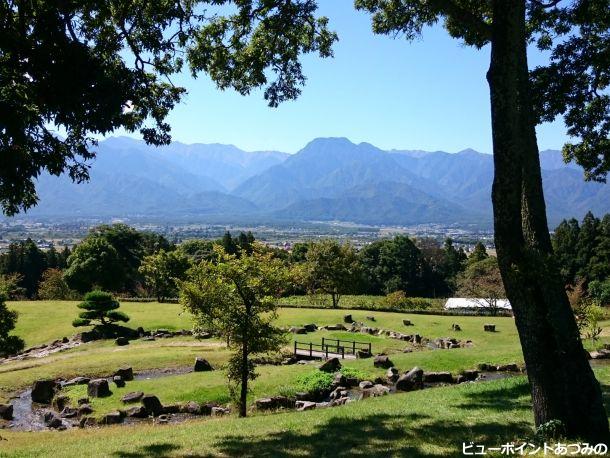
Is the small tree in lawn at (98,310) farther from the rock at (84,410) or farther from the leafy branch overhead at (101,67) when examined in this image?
the leafy branch overhead at (101,67)

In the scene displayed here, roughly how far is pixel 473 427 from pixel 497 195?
5409 mm

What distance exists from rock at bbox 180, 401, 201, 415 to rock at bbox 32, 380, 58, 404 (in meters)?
8.14

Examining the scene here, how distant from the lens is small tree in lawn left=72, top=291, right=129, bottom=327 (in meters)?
41.8

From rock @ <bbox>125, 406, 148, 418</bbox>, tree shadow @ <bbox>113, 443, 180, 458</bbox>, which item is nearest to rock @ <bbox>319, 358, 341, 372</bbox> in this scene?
rock @ <bbox>125, 406, 148, 418</bbox>

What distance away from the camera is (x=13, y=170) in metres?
8.40

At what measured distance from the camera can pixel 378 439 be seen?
400 inches

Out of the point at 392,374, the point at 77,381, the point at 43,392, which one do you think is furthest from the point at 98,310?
the point at 392,374

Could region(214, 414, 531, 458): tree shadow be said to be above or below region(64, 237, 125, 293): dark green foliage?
above

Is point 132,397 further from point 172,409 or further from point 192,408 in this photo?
point 192,408

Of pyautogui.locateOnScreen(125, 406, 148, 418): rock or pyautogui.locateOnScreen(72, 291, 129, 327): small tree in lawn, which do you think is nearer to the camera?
pyautogui.locateOnScreen(125, 406, 148, 418): rock

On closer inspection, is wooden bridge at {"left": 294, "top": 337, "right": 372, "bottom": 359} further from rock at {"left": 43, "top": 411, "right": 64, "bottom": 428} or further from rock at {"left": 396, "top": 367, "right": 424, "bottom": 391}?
rock at {"left": 43, "top": 411, "right": 64, "bottom": 428}

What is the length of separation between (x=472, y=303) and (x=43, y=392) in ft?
169

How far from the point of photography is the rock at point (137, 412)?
798 inches

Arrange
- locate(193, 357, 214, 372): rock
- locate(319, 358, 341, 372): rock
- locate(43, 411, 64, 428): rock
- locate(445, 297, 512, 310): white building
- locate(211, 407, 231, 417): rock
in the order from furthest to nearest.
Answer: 1. locate(445, 297, 512, 310): white building
2. locate(193, 357, 214, 372): rock
3. locate(319, 358, 341, 372): rock
4. locate(43, 411, 64, 428): rock
5. locate(211, 407, 231, 417): rock
